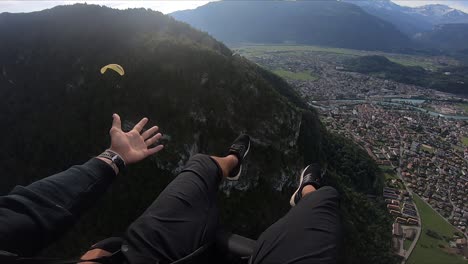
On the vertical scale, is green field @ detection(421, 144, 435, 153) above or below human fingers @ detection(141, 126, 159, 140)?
below

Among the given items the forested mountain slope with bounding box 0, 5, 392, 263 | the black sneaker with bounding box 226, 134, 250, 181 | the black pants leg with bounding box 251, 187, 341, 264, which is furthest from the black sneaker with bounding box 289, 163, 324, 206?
the forested mountain slope with bounding box 0, 5, 392, 263

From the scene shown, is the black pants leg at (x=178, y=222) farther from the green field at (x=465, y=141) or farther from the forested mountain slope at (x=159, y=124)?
the green field at (x=465, y=141)

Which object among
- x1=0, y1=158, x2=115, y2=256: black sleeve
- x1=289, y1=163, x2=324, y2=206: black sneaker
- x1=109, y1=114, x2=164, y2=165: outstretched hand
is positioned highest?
x1=109, y1=114, x2=164, y2=165: outstretched hand

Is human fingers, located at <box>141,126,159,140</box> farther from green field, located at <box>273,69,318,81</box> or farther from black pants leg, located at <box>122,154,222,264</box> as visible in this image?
green field, located at <box>273,69,318,81</box>

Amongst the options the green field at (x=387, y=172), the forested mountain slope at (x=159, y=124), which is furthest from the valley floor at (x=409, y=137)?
the forested mountain slope at (x=159, y=124)

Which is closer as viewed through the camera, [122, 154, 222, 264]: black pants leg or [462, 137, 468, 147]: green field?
[122, 154, 222, 264]: black pants leg
